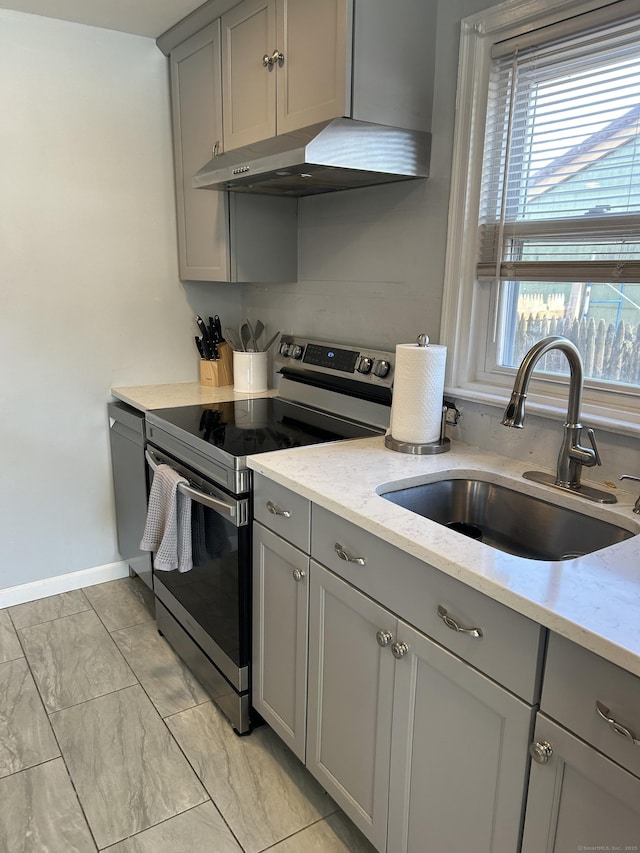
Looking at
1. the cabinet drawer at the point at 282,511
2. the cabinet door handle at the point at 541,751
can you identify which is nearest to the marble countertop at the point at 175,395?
the cabinet drawer at the point at 282,511

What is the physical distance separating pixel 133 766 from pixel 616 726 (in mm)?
1490

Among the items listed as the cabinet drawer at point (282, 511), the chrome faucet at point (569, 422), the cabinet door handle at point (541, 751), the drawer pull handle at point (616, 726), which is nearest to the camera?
the drawer pull handle at point (616, 726)

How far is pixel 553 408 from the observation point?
1652 mm

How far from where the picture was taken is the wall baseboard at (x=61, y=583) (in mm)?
2717

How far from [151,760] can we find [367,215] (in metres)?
1.89

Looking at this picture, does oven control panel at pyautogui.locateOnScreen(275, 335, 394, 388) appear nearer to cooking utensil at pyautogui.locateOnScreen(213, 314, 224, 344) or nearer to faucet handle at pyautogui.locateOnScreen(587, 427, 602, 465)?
cooking utensil at pyautogui.locateOnScreen(213, 314, 224, 344)

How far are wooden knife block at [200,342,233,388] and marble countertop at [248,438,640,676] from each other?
1108 millimetres

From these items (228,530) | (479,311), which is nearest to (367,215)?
(479,311)

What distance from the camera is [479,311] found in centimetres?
189

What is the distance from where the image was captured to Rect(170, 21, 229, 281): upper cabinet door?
7.73 feet

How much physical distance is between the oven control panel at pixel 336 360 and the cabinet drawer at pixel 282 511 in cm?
61

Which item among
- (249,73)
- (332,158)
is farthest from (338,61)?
(249,73)

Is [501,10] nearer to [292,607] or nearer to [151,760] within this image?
[292,607]

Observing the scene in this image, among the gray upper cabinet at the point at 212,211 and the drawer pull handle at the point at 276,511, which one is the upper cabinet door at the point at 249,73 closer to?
the gray upper cabinet at the point at 212,211
